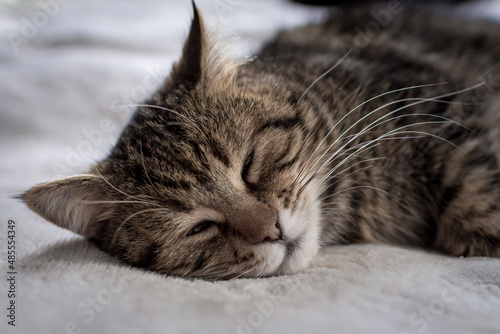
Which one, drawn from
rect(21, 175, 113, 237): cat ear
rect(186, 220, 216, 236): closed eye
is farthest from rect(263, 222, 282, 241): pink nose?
rect(21, 175, 113, 237): cat ear

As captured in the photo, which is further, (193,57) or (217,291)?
(193,57)

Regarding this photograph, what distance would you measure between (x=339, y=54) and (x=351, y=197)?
55cm

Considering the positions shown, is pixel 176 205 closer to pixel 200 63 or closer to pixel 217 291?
pixel 217 291

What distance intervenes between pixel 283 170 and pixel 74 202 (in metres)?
0.55

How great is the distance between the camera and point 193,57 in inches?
41.4

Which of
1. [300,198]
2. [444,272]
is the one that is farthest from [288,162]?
[444,272]

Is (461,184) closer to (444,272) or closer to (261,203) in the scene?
(444,272)

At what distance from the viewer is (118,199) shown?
0.96m

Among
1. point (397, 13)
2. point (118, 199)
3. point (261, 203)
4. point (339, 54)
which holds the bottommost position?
point (118, 199)

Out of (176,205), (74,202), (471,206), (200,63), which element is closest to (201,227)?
(176,205)

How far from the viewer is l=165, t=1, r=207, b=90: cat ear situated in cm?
101

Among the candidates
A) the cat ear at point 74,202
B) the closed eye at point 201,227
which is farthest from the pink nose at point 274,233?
the cat ear at point 74,202

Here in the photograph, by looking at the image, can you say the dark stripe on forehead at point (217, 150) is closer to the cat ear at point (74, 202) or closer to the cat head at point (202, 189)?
the cat head at point (202, 189)

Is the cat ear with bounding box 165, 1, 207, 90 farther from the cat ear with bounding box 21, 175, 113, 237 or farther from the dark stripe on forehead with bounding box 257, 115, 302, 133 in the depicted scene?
the cat ear with bounding box 21, 175, 113, 237
